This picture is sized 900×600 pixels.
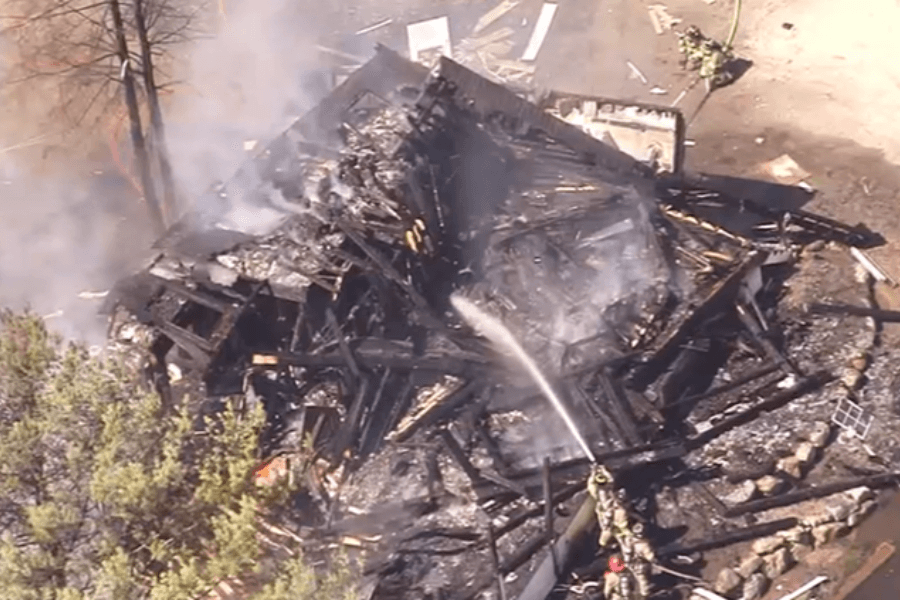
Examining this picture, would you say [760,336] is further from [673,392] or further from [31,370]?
[31,370]

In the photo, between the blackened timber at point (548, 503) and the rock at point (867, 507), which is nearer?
the blackened timber at point (548, 503)

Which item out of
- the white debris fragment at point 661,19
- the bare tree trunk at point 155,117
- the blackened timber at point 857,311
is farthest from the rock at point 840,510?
the white debris fragment at point 661,19

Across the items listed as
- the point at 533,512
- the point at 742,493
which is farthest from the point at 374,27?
the point at 742,493

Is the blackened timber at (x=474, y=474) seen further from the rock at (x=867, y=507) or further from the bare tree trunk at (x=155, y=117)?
the bare tree trunk at (x=155, y=117)

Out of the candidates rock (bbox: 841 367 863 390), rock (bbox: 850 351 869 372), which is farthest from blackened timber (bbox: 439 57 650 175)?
rock (bbox: 841 367 863 390)

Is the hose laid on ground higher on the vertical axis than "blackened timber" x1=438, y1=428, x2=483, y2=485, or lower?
lower

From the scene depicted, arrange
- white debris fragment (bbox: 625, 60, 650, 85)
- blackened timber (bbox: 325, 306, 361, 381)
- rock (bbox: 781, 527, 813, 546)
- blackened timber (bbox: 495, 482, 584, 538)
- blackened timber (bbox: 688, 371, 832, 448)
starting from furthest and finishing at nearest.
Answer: white debris fragment (bbox: 625, 60, 650, 85)
blackened timber (bbox: 325, 306, 361, 381)
blackened timber (bbox: 688, 371, 832, 448)
blackened timber (bbox: 495, 482, 584, 538)
rock (bbox: 781, 527, 813, 546)

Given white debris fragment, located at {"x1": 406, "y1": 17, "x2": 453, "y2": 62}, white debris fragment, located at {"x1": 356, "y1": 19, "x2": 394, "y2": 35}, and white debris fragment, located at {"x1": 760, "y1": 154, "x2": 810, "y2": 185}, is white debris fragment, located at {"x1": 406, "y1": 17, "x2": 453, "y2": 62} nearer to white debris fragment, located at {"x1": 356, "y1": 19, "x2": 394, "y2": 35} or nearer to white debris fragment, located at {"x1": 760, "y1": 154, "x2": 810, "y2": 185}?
white debris fragment, located at {"x1": 356, "y1": 19, "x2": 394, "y2": 35}
